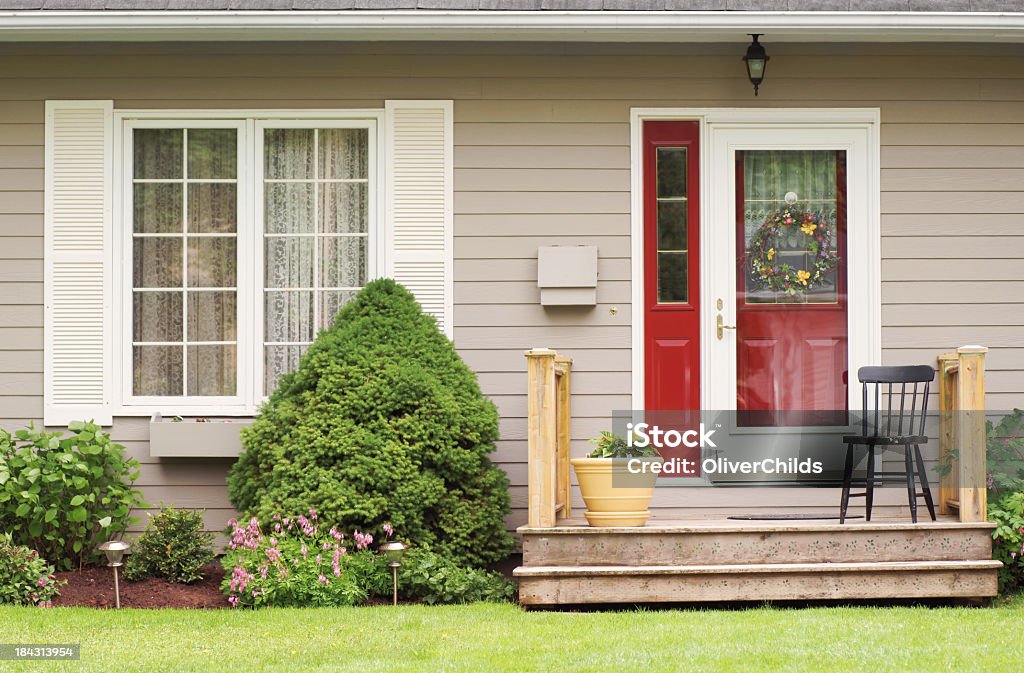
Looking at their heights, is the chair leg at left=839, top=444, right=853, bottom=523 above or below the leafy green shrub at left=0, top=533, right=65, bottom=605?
above

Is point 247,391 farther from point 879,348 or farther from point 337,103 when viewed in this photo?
point 879,348

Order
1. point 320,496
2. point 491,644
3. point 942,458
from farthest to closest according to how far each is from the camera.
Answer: point 942,458, point 320,496, point 491,644

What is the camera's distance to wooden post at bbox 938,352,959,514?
606 cm

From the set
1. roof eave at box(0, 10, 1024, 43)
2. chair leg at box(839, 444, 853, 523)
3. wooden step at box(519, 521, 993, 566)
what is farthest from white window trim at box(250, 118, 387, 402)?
chair leg at box(839, 444, 853, 523)

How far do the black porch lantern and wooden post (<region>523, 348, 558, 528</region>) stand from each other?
6.45 ft

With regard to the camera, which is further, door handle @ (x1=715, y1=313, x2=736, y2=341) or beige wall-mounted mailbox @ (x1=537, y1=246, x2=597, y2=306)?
door handle @ (x1=715, y1=313, x2=736, y2=341)

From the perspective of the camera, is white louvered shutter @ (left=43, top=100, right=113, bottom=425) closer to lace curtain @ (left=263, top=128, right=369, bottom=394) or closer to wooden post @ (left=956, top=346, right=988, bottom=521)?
lace curtain @ (left=263, top=128, right=369, bottom=394)

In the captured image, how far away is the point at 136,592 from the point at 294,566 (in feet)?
3.06

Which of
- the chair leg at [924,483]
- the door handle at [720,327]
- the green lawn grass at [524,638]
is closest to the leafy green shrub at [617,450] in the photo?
the green lawn grass at [524,638]

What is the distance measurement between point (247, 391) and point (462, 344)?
1180 millimetres

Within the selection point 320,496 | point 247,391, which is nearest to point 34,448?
point 247,391

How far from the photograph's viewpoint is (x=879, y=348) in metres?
6.40

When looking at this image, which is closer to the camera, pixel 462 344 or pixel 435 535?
pixel 435 535

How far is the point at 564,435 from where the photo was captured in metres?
6.22
